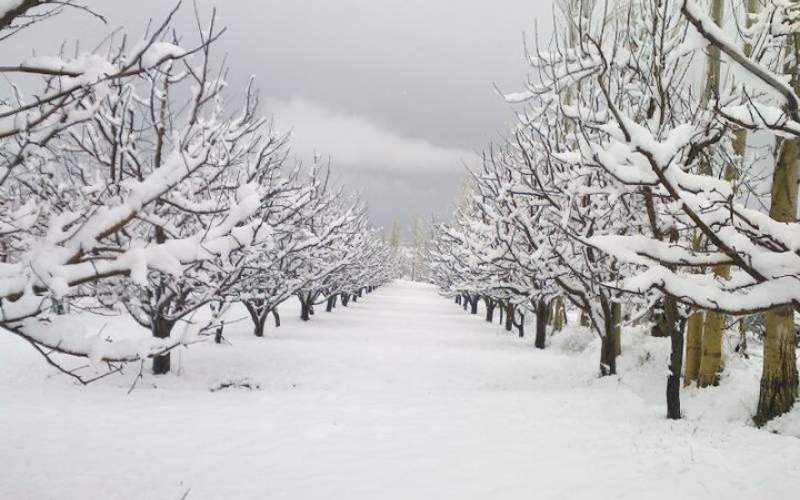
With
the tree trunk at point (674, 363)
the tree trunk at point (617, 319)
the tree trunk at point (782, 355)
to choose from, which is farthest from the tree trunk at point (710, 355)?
the tree trunk at point (617, 319)

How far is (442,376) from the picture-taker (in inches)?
478

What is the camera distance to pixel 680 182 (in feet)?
9.92

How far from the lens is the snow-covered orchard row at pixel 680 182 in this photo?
9.45 ft

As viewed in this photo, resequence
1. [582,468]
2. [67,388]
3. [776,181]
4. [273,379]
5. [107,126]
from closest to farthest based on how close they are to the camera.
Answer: [582,468] < [776,181] < [67,388] < [107,126] < [273,379]

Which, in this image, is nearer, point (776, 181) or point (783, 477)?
point (783, 477)

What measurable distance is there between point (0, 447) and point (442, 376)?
8309 mm

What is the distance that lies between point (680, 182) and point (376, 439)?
4884mm

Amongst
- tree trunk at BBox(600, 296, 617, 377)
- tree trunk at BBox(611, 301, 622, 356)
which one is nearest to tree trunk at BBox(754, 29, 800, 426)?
tree trunk at BBox(600, 296, 617, 377)

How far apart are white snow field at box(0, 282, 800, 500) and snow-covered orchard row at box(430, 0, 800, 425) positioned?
121 centimetres

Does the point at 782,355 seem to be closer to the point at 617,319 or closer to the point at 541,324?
the point at 617,319

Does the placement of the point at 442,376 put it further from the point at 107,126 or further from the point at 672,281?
the point at 672,281

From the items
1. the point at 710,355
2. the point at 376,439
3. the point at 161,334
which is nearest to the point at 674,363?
the point at 710,355

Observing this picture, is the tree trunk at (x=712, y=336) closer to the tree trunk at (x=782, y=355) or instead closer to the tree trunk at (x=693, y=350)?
the tree trunk at (x=693, y=350)

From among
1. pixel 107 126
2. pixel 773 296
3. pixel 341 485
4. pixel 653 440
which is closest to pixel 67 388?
pixel 107 126
